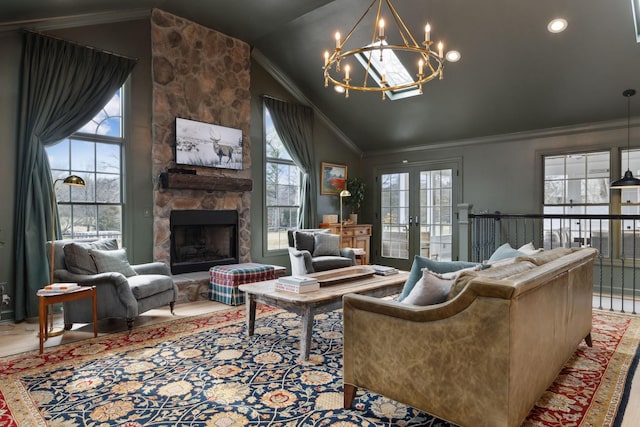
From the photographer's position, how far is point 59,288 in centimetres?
346

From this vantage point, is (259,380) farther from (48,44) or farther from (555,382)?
(48,44)

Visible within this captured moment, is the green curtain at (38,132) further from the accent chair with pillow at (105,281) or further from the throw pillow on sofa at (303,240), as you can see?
the throw pillow on sofa at (303,240)

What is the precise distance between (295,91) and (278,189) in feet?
5.87

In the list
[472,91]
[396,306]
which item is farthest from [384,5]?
[396,306]

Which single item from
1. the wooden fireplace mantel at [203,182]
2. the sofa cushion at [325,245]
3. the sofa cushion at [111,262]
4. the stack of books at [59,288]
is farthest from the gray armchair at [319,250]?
the stack of books at [59,288]

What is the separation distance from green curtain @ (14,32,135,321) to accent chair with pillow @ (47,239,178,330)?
54 centimetres

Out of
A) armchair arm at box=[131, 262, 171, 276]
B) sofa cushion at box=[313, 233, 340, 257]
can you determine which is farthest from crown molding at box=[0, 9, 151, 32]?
sofa cushion at box=[313, 233, 340, 257]

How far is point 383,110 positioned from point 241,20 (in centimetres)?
273

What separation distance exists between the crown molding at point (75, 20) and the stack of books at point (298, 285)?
3818 millimetres

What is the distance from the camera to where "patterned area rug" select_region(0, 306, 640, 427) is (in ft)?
7.45

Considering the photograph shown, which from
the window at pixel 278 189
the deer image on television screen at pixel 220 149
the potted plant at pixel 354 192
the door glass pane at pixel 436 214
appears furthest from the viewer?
the potted plant at pixel 354 192

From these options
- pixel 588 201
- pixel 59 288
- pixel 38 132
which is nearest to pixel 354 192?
pixel 588 201

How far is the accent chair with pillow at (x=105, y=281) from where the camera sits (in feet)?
12.4

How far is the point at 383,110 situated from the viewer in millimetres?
6914
